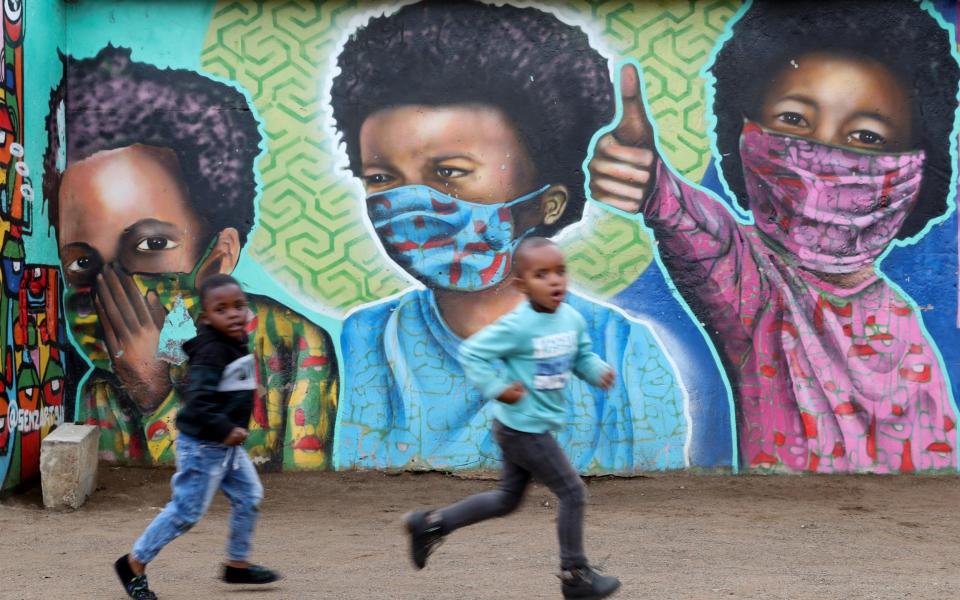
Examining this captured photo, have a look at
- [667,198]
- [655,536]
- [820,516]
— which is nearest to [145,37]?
[667,198]

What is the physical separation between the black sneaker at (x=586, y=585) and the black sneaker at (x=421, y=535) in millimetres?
554

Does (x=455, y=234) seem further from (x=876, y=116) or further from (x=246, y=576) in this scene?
(x=246, y=576)

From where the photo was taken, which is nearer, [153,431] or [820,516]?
[820,516]

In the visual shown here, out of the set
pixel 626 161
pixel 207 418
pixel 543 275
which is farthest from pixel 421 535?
pixel 626 161

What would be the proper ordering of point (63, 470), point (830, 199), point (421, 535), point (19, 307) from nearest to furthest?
1. point (421, 535)
2. point (63, 470)
3. point (19, 307)
4. point (830, 199)

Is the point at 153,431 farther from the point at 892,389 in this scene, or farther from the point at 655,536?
the point at 892,389

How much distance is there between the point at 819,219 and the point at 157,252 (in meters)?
4.72

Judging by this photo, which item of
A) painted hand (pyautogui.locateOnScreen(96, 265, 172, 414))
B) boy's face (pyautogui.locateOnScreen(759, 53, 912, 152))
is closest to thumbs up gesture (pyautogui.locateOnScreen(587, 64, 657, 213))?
Answer: boy's face (pyautogui.locateOnScreen(759, 53, 912, 152))

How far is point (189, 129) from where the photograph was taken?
24.6 ft

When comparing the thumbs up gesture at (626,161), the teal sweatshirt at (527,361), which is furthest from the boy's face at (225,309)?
the thumbs up gesture at (626,161)

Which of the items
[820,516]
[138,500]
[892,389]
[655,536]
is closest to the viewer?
[655,536]

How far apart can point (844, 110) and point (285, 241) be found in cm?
410

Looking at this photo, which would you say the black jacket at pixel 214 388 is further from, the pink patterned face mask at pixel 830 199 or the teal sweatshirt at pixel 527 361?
the pink patterned face mask at pixel 830 199

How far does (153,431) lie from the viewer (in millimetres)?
7484
